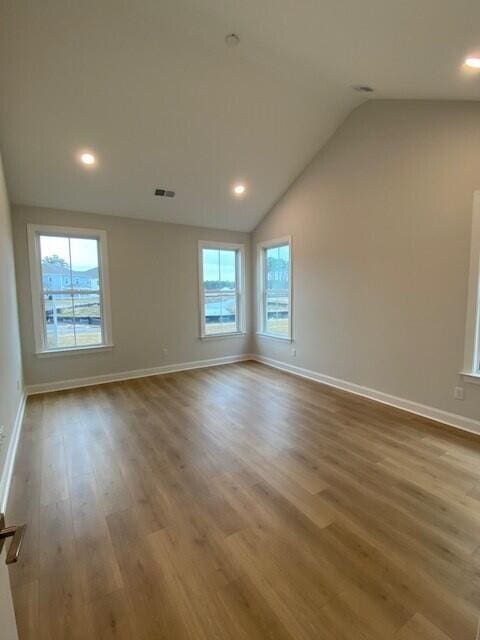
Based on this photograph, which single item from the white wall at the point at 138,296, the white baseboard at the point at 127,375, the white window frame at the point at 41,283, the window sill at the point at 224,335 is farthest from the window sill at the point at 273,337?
the white window frame at the point at 41,283

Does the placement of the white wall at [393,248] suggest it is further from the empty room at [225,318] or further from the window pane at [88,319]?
the window pane at [88,319]

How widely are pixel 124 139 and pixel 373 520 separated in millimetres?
4283

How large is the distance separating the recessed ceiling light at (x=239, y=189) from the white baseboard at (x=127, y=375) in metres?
2.96

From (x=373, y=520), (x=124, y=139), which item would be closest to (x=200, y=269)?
(x=124, y=139)

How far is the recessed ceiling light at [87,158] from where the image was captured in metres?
3.75

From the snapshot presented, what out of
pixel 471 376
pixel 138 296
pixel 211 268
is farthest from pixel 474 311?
pixel 138 296

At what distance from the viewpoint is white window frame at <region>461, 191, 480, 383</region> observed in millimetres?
2912

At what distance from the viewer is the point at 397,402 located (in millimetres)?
3668

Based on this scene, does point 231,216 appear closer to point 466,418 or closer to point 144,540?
point 466,418

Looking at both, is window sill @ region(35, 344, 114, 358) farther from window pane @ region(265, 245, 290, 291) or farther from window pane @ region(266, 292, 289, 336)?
window pane @ region(265, 245, 290, 291)

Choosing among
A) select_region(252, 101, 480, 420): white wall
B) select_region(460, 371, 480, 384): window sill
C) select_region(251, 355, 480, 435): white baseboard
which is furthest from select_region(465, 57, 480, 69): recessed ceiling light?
select_region(251, 355, 480, 435): white baseboard

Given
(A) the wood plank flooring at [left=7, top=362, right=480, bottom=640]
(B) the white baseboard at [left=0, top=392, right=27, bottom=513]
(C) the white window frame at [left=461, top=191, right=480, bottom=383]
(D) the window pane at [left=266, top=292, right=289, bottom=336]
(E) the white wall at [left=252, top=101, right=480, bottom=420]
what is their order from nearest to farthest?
(A) the wood plank flooring at [left=7, top=362, right=480, bottom=640] → (B) the white baseboard at [left=0, top=392, right=27, bottom=513] → (C) the white window frame at [left=461, top=191, right=480, bottom=383] → (E) the white wall at [left=252, top=101, right=480, bottom=420] → (D) the window pane at [left=266, top=292, right=289, bottom=336]

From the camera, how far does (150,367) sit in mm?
5332

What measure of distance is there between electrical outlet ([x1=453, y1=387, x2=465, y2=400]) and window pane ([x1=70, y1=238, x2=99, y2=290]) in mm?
4797
